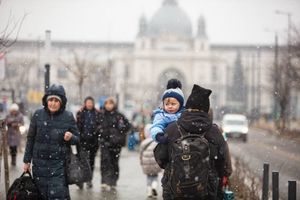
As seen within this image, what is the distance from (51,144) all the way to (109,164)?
513 centimetres

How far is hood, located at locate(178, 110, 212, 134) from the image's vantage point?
6.80 m

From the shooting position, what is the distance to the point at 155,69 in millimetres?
149375

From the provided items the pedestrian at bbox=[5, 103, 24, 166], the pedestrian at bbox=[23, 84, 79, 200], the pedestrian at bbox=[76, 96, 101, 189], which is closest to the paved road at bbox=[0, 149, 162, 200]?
the pedestrian at bbox=[5, 103, 24, 166]

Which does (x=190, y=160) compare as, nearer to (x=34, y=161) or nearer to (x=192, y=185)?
(x=192, y=185)

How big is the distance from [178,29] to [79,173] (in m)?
135

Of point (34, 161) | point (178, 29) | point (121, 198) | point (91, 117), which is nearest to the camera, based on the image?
point (34, 161)

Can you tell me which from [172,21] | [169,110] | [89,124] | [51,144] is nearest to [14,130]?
[89,124]

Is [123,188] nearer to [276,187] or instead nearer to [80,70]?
[276,187]

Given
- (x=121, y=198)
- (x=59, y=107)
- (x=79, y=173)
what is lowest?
(x=121, y=198)

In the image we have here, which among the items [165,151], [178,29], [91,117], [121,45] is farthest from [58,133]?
[121,45]

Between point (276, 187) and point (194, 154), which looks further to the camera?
point (276, 187)

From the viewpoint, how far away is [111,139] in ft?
44.9

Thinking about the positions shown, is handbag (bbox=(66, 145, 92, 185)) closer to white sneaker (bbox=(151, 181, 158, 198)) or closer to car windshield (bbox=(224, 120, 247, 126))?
white sneaker (bbox=(151, 181, 158, 198))

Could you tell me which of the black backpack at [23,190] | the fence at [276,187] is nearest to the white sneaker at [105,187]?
the fence at [276,187]
